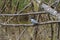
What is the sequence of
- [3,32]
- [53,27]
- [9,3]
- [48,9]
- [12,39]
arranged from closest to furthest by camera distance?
[48,9] → [53,27] → [12,39] → [3,32] → [9,3]

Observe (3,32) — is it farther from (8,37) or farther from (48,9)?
(48,9)

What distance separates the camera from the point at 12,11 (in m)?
3.94

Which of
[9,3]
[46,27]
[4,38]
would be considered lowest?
[4,38]

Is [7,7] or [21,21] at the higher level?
[7,7]

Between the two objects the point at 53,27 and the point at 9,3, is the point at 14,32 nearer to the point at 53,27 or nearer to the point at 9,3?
the point at 9,3

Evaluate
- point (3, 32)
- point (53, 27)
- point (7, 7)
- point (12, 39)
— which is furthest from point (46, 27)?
point (7, 7)

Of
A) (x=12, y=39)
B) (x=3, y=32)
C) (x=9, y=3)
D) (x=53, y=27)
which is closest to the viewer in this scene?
(x=53, y=27)

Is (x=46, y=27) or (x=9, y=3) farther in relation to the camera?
(x=9, y=3)

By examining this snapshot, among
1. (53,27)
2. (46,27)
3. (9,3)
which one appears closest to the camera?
(53,27)

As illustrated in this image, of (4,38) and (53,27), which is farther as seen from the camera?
(4,38)

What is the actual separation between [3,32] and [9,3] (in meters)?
0.57

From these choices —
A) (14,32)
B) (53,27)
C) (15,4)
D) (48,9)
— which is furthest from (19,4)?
(48,9)

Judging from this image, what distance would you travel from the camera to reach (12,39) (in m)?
3.42

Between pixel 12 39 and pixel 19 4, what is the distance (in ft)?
2.43
